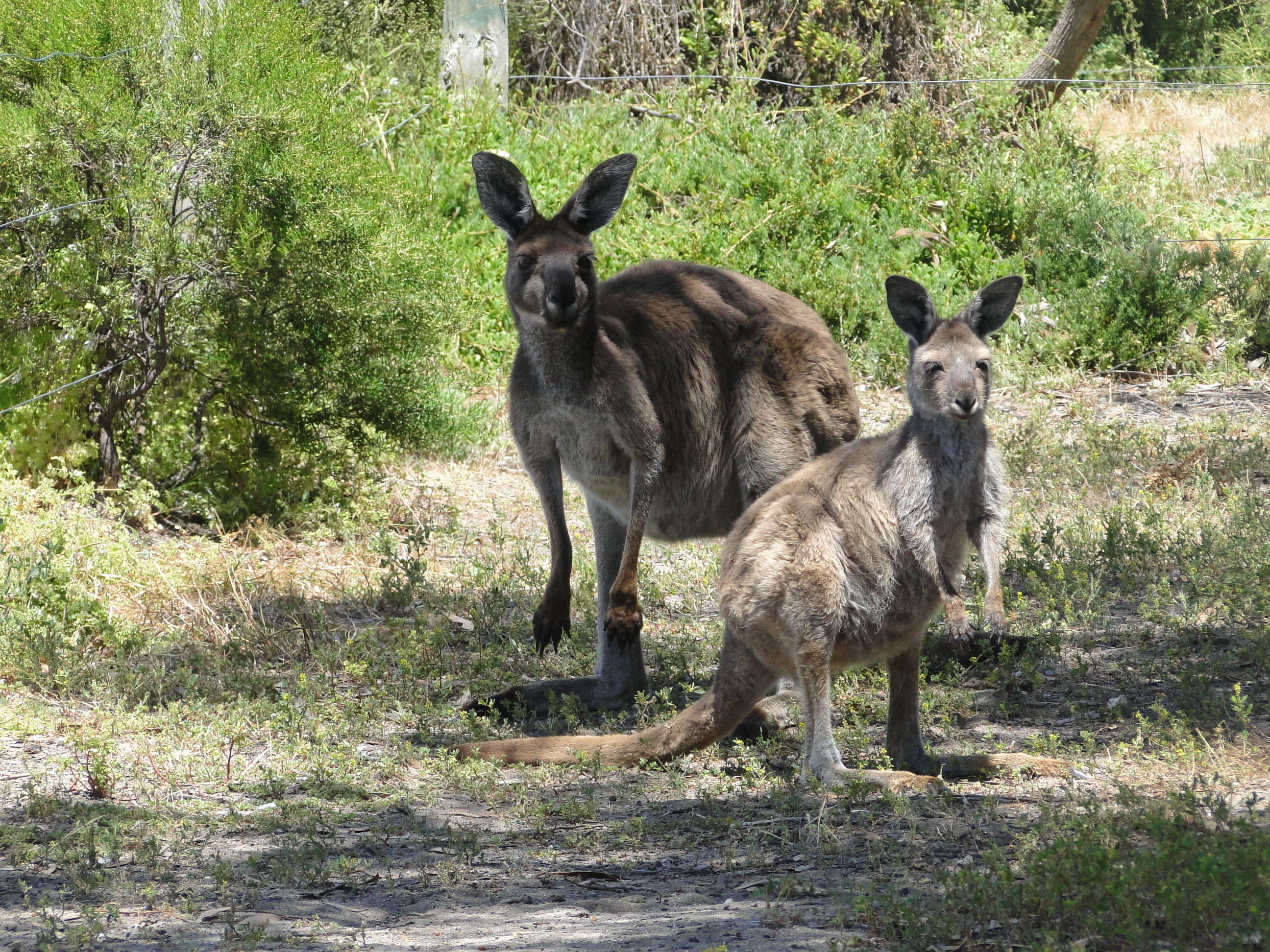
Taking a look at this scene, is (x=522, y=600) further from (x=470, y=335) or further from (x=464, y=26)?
(x=464, y=26)

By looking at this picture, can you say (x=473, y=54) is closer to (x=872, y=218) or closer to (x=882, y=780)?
(x=872, y=218)

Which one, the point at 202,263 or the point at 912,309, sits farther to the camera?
the point at 202,263

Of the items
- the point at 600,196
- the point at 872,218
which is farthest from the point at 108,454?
the point at 872,218

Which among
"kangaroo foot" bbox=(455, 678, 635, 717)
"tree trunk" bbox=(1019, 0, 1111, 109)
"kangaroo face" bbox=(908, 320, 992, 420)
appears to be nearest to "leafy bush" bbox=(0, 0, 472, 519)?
"kangaroo foot" bbox=(455, 678, 635, 717)

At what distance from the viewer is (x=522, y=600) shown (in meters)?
6.34

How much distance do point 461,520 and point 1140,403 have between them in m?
4.66

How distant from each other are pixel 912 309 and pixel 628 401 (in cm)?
111

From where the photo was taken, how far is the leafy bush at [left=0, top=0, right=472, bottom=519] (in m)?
6.42

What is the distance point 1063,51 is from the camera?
11.5 meters

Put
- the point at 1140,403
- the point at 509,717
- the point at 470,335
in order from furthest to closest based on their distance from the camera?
the point at 470,335, the point at 1140,403, the point at 509,717

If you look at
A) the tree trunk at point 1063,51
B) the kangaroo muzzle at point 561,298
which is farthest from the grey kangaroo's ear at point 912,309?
the tree trunk at point 1063,51

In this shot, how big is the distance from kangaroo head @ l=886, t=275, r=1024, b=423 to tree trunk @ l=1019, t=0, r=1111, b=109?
7.52 meters

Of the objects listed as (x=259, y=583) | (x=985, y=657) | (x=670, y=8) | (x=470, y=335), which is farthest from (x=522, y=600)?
(x=670, y=8)

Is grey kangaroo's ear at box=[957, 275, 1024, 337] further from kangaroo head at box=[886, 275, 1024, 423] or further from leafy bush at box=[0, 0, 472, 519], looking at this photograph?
leafy bush at box=[0, 0, 472, 519]
